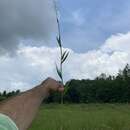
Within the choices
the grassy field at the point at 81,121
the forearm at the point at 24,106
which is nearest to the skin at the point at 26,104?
the forearm at the point at 24,106

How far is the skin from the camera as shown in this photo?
5.38 feet

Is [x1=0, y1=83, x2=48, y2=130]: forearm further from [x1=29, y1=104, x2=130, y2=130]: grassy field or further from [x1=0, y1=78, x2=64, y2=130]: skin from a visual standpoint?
[x1=29, y1=104, x2=130, y2=130]: grassy field

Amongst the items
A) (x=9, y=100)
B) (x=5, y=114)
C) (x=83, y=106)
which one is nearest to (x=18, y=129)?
(x=5, y=114)

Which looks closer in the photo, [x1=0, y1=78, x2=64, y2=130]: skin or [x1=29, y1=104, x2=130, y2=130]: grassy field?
[x1=0, y1=78, x2=64, y2=130]: skin

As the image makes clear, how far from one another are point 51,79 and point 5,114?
26cm

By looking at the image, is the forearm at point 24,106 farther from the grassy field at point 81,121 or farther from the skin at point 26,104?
the grassy field at point 81,121

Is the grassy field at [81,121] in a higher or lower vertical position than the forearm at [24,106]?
higher

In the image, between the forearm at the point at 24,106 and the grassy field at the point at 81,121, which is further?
the grassy field at the point at 81,121

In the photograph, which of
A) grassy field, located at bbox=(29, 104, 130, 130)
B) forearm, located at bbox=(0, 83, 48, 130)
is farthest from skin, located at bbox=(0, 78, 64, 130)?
grassy field, located at bbox=(29, 104, 130, 130)

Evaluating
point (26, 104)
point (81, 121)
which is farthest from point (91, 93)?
point (26, 104)

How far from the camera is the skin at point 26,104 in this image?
1641 mm

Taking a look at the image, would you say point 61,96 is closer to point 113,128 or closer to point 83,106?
point 113,128

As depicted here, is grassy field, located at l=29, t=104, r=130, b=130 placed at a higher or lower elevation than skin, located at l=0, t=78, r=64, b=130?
higher

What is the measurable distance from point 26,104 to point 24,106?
0.04 ft
